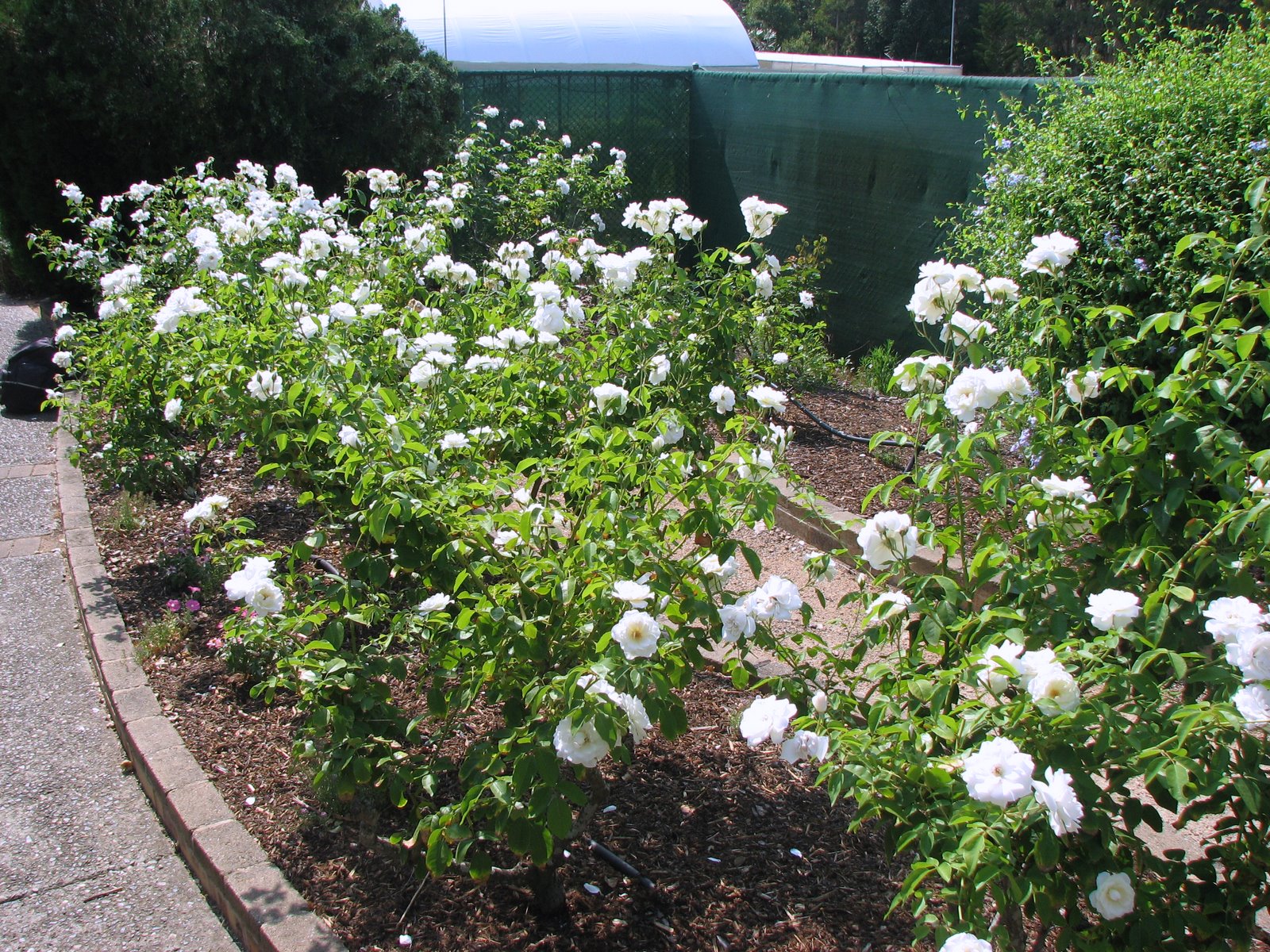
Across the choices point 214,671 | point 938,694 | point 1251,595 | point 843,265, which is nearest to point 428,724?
point 214,671

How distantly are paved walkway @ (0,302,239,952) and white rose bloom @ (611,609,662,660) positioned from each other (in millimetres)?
1642

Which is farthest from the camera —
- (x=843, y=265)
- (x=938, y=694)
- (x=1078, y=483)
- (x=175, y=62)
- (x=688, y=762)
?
(x=175, y=62)

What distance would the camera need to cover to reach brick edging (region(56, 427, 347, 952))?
2568mm

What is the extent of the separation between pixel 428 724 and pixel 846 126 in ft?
22.4

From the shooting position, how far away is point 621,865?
2746 mm

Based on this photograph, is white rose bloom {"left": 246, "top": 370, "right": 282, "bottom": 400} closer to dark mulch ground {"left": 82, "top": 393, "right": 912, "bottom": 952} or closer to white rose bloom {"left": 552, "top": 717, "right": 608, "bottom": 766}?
dark mulch ground {"left": 82, "top": 393, "right": 912, "bottom": 952}

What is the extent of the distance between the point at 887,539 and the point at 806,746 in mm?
466

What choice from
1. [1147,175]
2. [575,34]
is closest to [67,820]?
[1147,175]

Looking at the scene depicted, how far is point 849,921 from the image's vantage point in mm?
2551

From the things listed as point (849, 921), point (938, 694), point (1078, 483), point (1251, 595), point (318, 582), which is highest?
point (1078, 483)

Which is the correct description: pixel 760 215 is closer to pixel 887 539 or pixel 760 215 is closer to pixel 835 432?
pixel 887 539

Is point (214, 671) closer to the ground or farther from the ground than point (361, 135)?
closer to the ground

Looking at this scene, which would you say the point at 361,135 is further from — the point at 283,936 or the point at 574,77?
the point at 283,936

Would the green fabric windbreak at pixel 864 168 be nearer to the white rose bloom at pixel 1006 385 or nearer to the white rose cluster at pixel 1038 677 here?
the white rose bloom at pixel 1006 385
